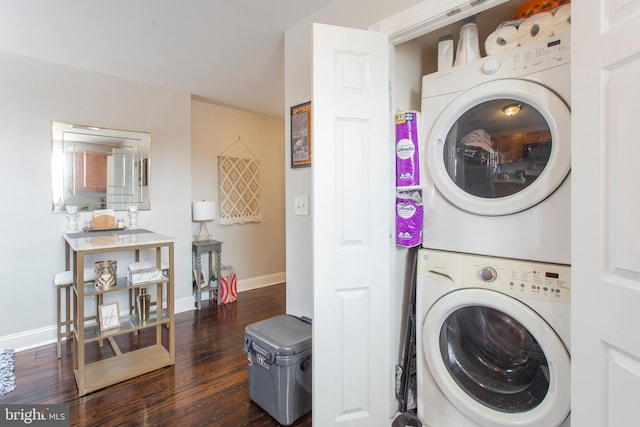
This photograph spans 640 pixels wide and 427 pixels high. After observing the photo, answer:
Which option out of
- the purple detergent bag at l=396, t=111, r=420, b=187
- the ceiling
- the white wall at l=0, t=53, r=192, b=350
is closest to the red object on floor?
the white wall at l=0, t=53, r=192, b=350

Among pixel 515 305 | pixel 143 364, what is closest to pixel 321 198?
pixel 515 305

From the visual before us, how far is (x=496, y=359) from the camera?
137 centimetres

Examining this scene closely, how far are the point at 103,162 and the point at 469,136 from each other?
3083 mm

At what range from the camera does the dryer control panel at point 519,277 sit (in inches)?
44.4

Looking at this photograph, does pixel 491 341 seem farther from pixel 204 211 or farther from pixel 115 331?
pixel 204 211


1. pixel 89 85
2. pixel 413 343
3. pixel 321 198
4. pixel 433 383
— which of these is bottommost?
pixel 433 383

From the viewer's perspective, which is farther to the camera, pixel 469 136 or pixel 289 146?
pixel 289 146

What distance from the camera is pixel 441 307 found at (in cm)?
141

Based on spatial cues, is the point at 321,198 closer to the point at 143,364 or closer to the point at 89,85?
the point at 143,364

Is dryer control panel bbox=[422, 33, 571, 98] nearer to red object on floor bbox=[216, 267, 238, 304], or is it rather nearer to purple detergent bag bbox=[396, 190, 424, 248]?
purple detergent bag bbox=[396, 190, 424, 248]

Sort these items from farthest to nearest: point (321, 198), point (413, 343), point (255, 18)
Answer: point (255, 18) < point (413, 343) < point (321, 198)

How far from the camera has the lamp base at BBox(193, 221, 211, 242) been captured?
3718 mm
